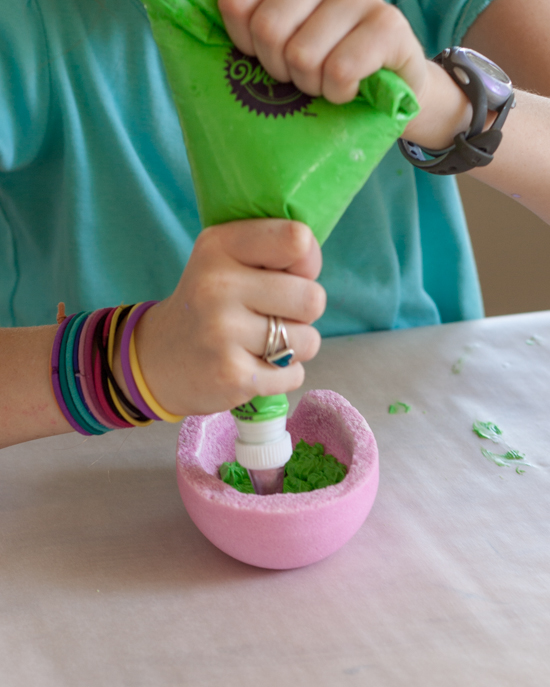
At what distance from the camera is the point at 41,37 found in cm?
62

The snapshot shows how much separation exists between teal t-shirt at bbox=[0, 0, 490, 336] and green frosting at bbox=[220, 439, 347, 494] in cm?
33

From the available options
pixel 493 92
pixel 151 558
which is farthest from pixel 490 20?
pixel 151 558

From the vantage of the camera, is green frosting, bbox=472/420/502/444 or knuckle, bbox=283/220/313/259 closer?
knuckle, bbox=283/220/313/259

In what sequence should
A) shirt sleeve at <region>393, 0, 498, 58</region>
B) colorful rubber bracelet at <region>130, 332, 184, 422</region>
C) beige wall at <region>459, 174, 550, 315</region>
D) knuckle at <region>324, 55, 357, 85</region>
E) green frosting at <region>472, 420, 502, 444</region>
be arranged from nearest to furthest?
1. knuckle at <region>324, 55, 357, 85</region>
2. colorful rubber bracelet at <region>130, 332, 184, 422</region>
3. green frosting at <region>472, 420, 502, 444</region>
4. shirt sleeve at <region>393, 0, 498, 58</region>
5. beige wall at <region>459, 174, 550, 315</region>

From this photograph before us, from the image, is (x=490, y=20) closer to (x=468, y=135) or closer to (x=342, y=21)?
(x=468, y=135)

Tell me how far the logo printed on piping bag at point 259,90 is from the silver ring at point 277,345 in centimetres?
12

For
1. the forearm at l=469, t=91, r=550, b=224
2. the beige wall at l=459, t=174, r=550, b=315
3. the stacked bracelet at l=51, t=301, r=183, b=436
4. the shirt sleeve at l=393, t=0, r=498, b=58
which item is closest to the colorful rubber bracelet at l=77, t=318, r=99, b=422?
the stacked bracelet at l=51, t=301, r=183, b=436

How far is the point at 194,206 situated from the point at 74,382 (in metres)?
0.37

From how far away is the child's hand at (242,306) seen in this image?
349 millimetres

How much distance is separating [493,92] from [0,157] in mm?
490

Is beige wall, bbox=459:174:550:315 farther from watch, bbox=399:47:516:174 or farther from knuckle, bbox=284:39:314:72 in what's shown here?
knuckle, bbox=284:39:314:72

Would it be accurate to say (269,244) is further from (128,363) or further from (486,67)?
(486,67)

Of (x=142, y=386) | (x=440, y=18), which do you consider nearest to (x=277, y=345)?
(x=142, y=386)

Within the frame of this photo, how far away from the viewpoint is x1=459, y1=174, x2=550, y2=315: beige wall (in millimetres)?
1436
